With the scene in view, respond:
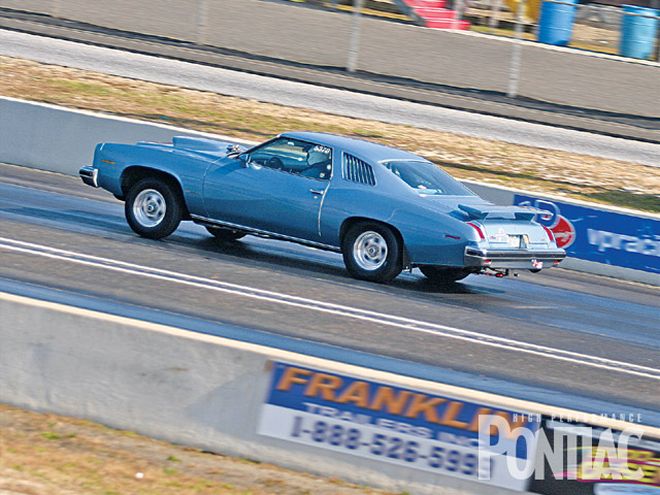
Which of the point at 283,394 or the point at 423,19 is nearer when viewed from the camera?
the point at 283,394

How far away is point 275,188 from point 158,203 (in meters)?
1.45

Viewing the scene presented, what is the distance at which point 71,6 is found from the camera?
30484 mm

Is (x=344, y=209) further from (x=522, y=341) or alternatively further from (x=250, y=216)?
(x=522, y=341)

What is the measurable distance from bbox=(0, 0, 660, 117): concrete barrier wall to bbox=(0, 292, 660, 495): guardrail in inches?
855

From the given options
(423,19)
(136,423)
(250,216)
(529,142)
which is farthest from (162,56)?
(136,423)

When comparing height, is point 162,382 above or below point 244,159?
below

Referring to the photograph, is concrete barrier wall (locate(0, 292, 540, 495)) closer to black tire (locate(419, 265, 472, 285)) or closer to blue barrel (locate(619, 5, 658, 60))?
black tire (locate(419, 265, 472, 285))

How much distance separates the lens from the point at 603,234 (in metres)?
16.6

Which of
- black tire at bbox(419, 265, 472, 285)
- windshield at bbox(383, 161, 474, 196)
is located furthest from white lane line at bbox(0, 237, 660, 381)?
black tire at bbox(419, 265, 472, 285)

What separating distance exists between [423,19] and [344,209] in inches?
726

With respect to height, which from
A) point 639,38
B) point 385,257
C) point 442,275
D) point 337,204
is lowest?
point 442,275

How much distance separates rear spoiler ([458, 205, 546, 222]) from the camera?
40.0 feet

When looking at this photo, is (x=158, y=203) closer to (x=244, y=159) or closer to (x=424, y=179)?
(x=244, y=159)

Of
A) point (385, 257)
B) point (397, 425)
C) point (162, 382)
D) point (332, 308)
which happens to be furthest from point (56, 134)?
point (397, 425)
